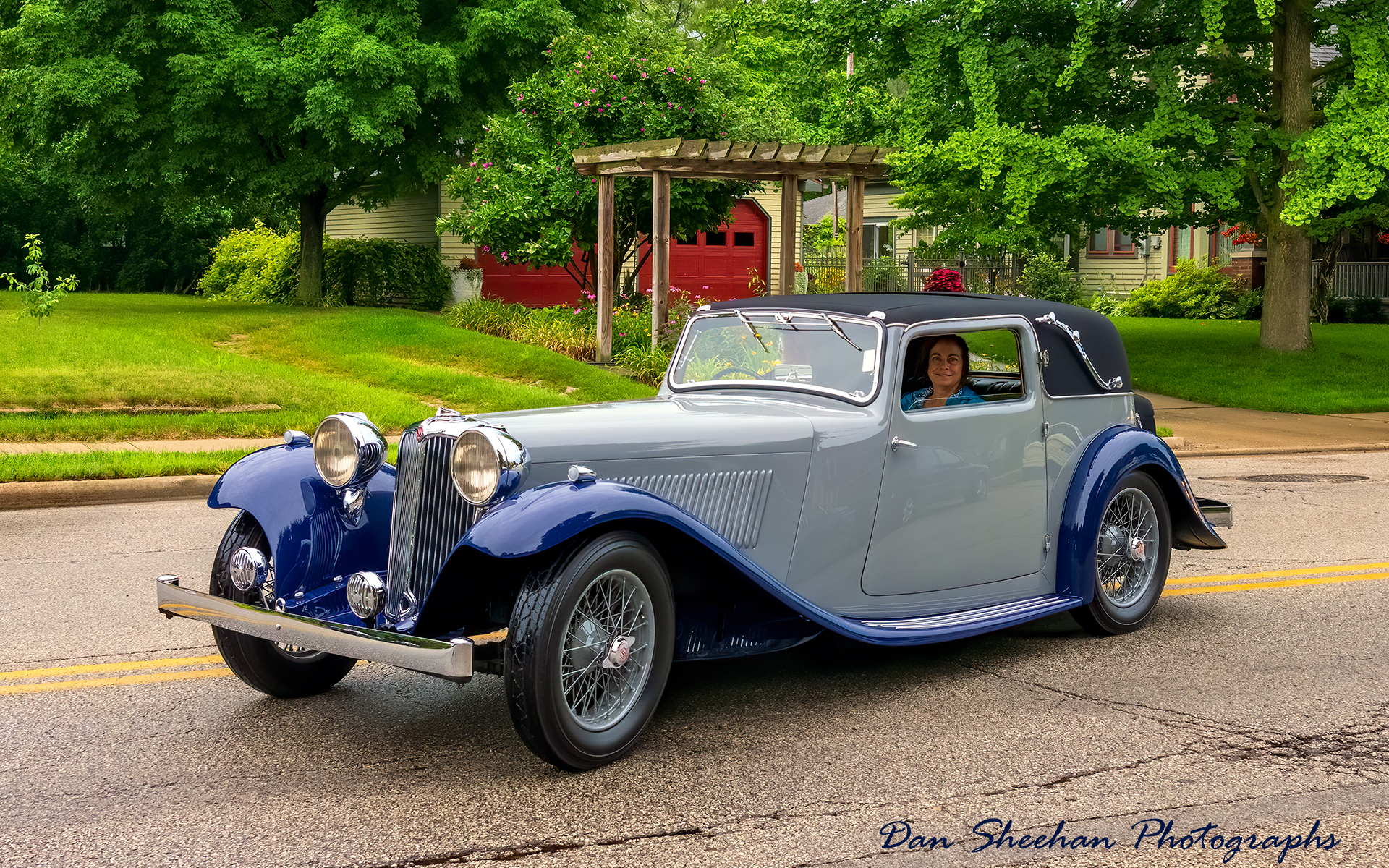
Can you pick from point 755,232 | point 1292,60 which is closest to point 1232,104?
point 1292,60

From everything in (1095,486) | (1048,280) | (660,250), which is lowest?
(1095,486)

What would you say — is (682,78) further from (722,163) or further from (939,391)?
(939,391)

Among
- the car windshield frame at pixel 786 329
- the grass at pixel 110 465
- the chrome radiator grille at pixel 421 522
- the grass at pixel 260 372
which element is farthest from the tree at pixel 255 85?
the chrome radiator grille at pixel 421 522

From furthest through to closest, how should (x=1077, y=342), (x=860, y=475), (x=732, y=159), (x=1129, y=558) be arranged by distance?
(x=732, y=159) < (x=1129, y=558) < (x=1077, y=342) < (x=860, y=475)

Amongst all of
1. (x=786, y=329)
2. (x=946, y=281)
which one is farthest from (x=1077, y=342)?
(x=946, y=281)

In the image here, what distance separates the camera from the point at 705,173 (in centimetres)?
1778

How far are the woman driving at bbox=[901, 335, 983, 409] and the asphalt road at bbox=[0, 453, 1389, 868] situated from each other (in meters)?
1.17

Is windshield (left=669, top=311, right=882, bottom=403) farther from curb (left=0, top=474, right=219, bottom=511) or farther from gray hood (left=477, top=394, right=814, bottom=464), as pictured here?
curb (left=0, top=474, right=219, bottom=511)

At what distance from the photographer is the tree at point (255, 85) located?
21.5m

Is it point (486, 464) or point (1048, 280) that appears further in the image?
point (1048, 280)

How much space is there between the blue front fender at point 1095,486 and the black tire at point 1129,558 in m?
0.08

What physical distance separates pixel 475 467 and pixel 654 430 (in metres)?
0.75

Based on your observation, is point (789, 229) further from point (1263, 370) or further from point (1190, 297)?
point (1190, 297)

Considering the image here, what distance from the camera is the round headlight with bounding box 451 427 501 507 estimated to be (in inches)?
169
